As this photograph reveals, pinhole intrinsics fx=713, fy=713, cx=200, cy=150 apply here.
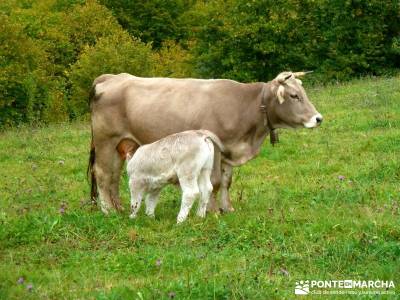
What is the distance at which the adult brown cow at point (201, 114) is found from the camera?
1016 centimetres

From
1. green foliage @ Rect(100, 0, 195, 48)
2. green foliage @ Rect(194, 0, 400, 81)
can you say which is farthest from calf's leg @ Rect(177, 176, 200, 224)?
green foliage @ Rect(100, 0, 195, 48)

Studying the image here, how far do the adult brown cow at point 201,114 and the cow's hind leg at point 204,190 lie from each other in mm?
370

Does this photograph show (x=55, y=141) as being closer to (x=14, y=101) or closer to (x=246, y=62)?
(x=14, y=101)

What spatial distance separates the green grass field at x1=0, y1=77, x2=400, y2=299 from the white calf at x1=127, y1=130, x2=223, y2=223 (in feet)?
0.94

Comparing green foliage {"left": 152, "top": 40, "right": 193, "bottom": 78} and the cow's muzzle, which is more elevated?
the cow's muzzle

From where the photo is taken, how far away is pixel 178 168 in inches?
367

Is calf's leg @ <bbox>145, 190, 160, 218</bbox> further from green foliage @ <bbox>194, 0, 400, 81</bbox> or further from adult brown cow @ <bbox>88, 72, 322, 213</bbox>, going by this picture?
green foliage @ <bbox>194, 0, 400, 81</bbox>

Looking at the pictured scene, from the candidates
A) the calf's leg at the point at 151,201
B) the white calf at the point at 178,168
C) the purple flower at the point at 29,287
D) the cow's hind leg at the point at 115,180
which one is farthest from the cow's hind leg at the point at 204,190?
the purple flower at the point at 29,287

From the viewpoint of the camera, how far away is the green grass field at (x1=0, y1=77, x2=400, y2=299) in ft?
22.2

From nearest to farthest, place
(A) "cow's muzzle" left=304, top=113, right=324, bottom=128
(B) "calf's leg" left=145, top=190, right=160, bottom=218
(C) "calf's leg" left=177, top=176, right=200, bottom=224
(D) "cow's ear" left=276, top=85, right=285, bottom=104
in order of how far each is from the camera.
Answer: (C) "calf's leg" left=177, top=176, right=200, bottom=224, (B) "calf's leg" left=145, top=190, right=160, bottom=218, (D) "cow's ear" left=276, top=85, right=285, bottom=104, (A) "cow's muzzle" left=304, top=113, right=324, bottom=128

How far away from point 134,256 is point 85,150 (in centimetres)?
879

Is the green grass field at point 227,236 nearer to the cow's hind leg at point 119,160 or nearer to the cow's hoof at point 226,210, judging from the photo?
the cow's hoof at point 226,210

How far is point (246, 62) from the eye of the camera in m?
41.5

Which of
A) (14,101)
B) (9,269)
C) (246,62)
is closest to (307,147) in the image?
(9,269)
